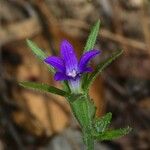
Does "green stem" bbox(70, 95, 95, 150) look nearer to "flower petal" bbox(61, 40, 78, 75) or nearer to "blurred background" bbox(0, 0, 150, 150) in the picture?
"flower petal" bbox(61, 40, 78, 75)

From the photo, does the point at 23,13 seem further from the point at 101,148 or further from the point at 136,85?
the point at 101,148

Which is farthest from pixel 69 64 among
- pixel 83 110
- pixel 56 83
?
pixel 56 83

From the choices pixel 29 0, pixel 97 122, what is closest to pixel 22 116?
pixel 29 0

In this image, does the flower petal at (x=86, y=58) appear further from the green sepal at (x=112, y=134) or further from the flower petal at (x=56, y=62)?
the green sepal at (x=112, y=134)

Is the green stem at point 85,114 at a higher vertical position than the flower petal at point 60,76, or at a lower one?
lower

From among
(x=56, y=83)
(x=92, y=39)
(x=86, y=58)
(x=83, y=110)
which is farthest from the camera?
(x=56, y=83)

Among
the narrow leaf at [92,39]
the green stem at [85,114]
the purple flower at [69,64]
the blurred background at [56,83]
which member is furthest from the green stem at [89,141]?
the blurred background at [56,83]

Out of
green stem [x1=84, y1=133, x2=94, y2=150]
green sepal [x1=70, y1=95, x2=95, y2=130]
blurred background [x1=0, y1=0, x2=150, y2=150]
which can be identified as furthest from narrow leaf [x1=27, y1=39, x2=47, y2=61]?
blurred background [x1=0, y1=0, x2=150, y2=150]

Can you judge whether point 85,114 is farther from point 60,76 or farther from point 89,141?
point 60,76
